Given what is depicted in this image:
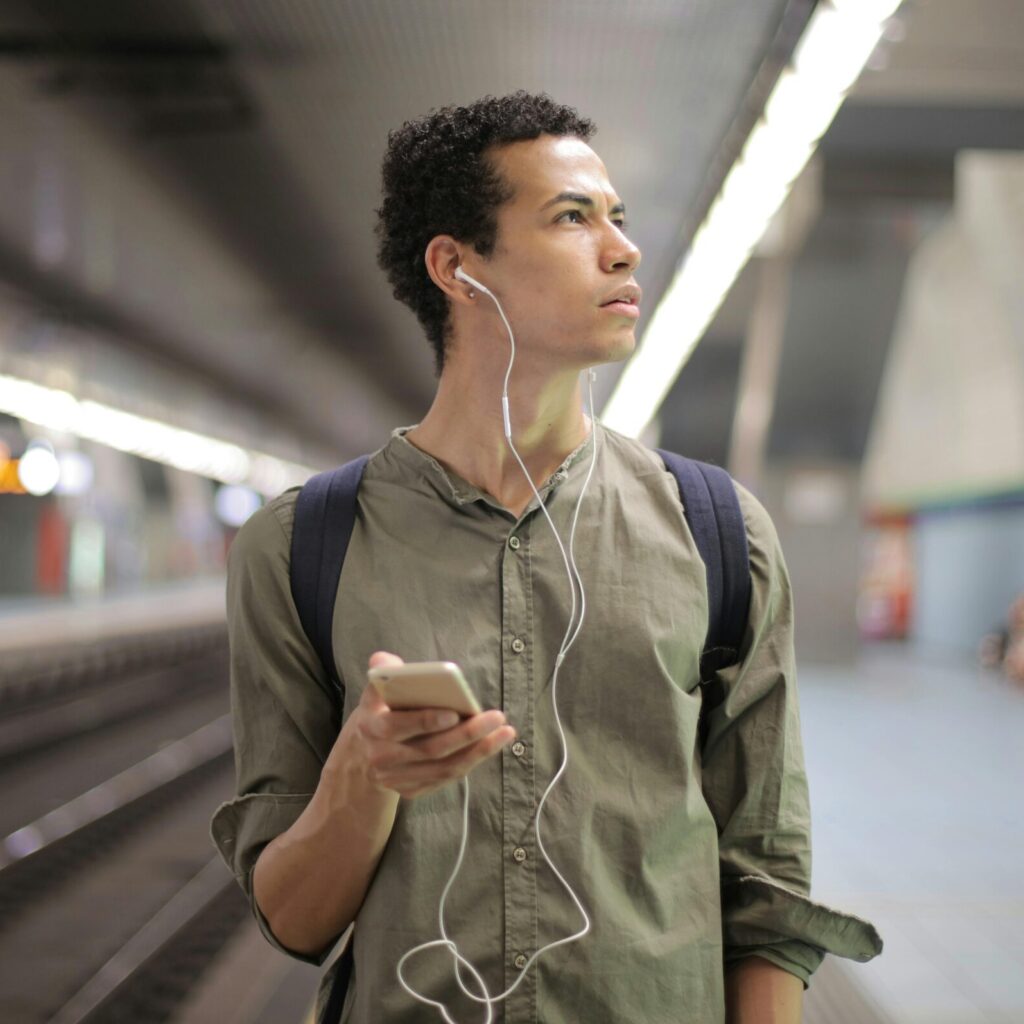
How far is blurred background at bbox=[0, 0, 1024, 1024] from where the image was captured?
4.54 meters

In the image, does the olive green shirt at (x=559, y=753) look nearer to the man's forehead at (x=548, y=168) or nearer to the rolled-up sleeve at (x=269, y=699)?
the rolled-up sleeve at (x=269, y=699)

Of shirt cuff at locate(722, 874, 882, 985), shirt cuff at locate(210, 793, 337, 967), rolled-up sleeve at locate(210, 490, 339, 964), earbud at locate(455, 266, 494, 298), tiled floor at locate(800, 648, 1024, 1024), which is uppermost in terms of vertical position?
earbud at locate(455, 266, 494, 298)

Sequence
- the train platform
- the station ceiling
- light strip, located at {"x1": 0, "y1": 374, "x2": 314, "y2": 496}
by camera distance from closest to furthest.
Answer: the station ceiling < light strip, located at {"x1": 0, "y1": 374, "x2": 314, "y2": 496} < the train platform

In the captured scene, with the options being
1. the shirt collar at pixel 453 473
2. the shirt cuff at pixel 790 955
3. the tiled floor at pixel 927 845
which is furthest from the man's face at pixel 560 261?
the tiled floor at pixel 927 845

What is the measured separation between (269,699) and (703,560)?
2.17 feet

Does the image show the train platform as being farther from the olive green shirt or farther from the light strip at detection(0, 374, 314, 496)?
the olive green shirt

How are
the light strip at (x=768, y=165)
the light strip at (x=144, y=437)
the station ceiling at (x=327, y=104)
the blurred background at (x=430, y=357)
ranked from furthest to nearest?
the light strip at (x=144, y=437)
the blurred background at (x=430, y=357)
the station ceiling at (x=327, y=104)
the light strip at (x=768, y=165)

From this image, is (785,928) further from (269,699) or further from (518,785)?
(269,699)

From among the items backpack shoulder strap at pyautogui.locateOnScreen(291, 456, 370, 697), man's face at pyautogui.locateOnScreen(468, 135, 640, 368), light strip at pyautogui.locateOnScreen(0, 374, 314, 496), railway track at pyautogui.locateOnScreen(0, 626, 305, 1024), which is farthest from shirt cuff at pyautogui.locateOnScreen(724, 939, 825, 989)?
light strip at pyautogui.locateOnScreen(0, 374, 314, 496)

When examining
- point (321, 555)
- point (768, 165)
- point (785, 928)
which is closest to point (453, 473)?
point (321, 555)

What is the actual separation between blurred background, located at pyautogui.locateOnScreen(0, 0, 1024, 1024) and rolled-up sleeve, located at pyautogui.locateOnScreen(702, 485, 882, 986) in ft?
7.19

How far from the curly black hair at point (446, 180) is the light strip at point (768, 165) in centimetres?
177

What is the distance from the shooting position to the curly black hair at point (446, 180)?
5.43 ft

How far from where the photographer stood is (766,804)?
60.7 inches
